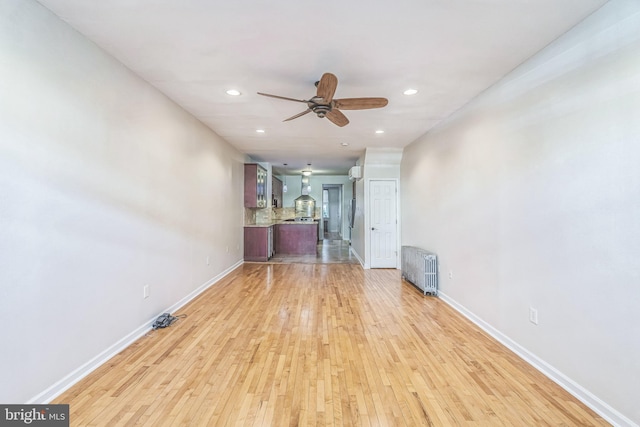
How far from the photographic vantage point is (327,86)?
2.38 metres

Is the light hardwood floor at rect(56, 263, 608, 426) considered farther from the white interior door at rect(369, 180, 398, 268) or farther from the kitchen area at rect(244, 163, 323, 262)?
the kitchen area at rect(244, 163, 323, 262)

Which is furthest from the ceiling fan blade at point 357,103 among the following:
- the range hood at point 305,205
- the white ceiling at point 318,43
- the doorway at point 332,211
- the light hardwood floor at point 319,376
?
the doorway at point 332,211

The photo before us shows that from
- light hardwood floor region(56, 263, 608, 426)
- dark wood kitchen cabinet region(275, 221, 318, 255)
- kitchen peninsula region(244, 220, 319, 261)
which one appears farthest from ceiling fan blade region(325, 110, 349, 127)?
dark wood kitchen cabinet region(275, 221, 318, 255)

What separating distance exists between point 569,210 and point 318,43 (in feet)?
7.50

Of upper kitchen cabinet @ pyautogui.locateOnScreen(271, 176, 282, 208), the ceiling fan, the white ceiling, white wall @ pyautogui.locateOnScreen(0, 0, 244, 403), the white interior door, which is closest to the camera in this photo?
white wall @ pyautogui.locateOnScreen(0, 0, 244, 403)

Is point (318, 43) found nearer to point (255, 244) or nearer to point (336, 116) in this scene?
point (336, 116)

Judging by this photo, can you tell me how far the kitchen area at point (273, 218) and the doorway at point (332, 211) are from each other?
85 centimetres

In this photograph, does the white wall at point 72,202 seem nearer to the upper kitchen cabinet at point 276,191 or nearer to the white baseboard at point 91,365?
the white baseboard at point 91,365

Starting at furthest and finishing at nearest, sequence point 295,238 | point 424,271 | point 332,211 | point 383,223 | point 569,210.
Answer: point 332,211 → point 295,238 → point 383,223 → point 424,271 → point 569,210

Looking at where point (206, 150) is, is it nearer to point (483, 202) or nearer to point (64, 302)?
point (64, 302)

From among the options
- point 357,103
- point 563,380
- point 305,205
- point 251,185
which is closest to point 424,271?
point 563,380

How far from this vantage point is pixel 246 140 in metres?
5.26

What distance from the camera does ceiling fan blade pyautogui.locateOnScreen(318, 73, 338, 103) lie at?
2.30 m

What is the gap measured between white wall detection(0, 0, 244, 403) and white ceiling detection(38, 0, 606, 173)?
302mm
